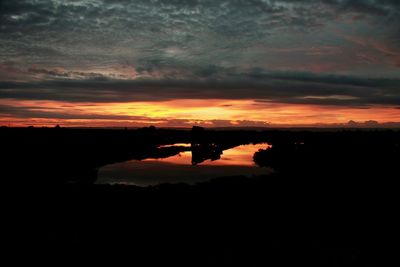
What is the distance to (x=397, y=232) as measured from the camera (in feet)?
41.5

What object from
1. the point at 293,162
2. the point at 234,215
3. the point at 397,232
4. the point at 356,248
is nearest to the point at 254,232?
the point at 234,215

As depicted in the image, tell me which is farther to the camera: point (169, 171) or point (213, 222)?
point (169, 171)

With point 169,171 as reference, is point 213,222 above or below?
above

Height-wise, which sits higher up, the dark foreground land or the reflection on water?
the dark foreground land

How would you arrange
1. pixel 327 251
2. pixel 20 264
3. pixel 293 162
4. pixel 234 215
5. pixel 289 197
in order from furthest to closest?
pixel 293 162
pixel 289 197
pixel 234 215
pixel 327 251
pixel 20 264

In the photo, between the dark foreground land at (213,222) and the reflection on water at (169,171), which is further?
the reflection on water at (169,171)

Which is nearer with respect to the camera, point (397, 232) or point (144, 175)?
point (397, 232)

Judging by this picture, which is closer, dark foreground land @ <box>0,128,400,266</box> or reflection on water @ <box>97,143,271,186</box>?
dark foreground land @ <box>0,128,400,266</box>

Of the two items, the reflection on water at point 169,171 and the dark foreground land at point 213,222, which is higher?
the dark foreground land at point 213,222

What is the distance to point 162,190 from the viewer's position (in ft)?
63.4

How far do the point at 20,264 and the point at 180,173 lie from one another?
2599cm

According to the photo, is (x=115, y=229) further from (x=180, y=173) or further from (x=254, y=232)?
(x=180, y=173)

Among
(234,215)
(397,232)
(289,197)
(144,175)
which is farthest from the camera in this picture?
(144,175)

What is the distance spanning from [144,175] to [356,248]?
2424cm
